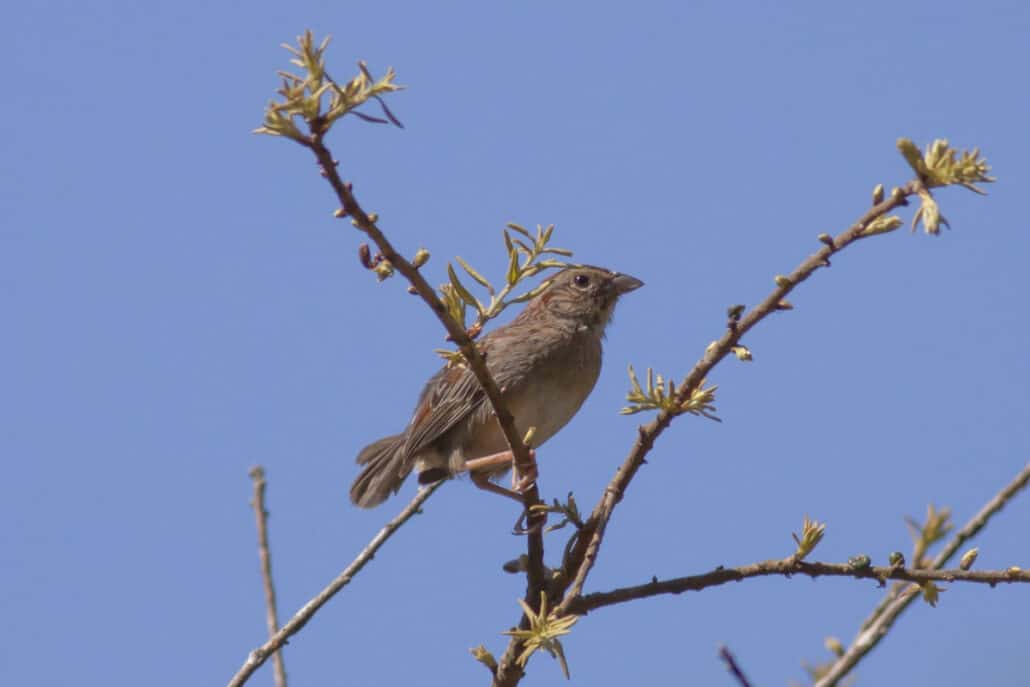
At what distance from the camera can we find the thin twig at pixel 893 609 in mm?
2088

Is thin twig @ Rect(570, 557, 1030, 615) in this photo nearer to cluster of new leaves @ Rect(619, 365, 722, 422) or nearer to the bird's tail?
cluster of new leaves @ Rect(619, 365, 722, 422)

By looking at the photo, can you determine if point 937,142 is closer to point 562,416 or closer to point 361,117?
point 361,117

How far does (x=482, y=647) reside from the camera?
3623 mm

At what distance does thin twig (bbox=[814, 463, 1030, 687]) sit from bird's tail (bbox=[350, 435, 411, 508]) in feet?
14.5

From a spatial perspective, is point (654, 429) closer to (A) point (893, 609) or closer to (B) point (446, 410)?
(A) point (893, 609)

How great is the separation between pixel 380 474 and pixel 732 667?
495 centimetres

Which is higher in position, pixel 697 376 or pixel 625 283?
pixel 625 283

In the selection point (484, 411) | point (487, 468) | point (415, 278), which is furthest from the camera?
point (484, 411)

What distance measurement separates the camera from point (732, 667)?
2297 mm

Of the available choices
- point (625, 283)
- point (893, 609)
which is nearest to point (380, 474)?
point (625, 283)

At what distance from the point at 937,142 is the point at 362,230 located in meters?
1.15

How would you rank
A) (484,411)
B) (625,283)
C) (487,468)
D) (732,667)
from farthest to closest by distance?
1. (625,283)
2. (484,411)
3. (487,468)
4. (732,667)

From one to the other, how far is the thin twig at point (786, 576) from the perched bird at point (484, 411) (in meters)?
2.95

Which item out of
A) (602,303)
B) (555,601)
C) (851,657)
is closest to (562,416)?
(602,303)
